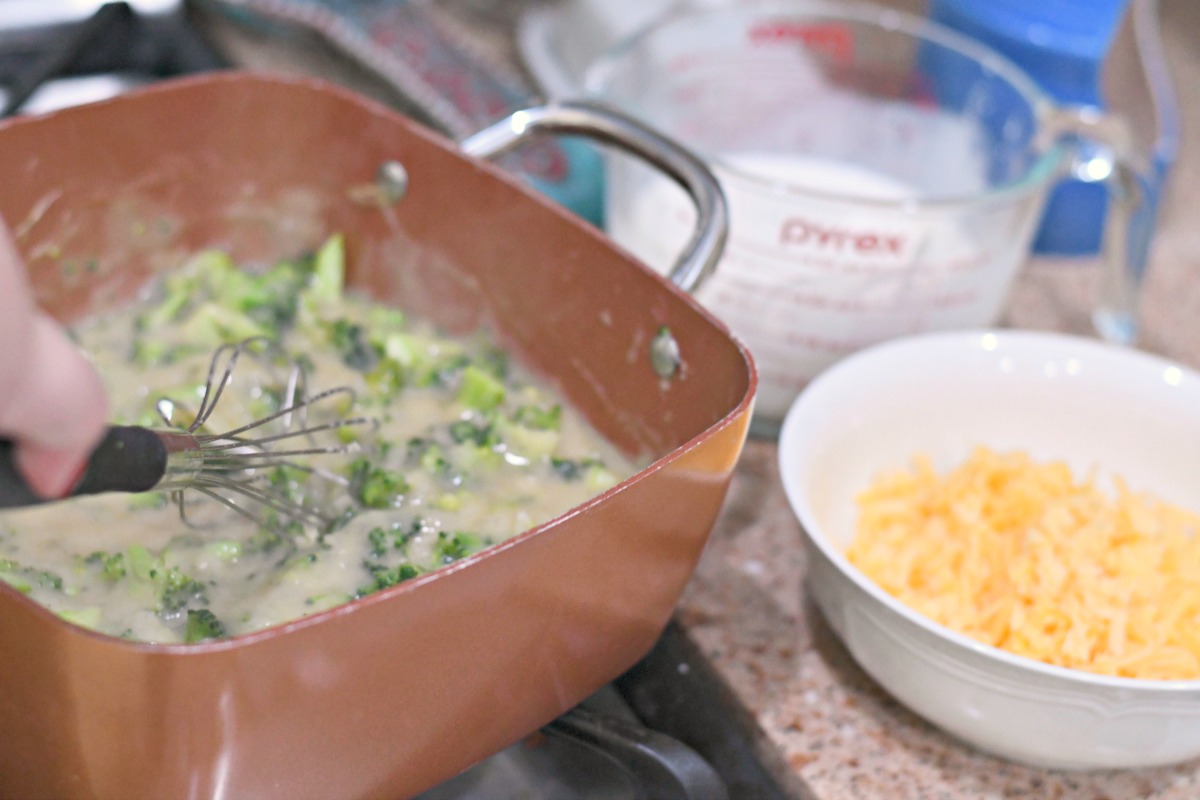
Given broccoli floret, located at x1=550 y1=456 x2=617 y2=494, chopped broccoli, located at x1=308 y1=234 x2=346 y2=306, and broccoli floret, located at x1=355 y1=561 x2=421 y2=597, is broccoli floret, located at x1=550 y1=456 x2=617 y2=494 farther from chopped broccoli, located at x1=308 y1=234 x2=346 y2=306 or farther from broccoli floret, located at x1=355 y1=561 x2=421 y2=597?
chopped broccoli, located at x1=308 y1=234 x2=346 y2=306

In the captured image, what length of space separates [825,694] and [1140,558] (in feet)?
0.67

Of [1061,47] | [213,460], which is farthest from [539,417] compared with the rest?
[1061,47]

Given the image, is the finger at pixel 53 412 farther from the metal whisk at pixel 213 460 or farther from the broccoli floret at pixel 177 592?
the broccoli floret at pixel 177 592

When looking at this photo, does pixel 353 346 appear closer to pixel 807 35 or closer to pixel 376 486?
pixel 376 486

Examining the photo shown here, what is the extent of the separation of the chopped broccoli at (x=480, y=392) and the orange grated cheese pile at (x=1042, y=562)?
0.25 metres

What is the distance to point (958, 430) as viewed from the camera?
2.70ft

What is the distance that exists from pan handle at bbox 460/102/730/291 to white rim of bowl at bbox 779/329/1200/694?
0.12 metres

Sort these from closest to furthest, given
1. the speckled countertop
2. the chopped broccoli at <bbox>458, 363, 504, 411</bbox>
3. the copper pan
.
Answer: the copper pan → the speckled countertop → the chopped broccoli at <bbox>458, 363, 504, 411</bbox>

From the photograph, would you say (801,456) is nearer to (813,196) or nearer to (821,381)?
(821,381)

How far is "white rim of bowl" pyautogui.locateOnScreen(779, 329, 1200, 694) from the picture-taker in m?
0.56

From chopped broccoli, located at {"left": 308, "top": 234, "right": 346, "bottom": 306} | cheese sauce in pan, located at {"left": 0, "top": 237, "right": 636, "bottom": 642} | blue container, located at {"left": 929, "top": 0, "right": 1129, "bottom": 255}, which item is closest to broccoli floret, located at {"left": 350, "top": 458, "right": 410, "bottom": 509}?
cheese sauce in pan, located at {"left": 0, "top": 237, "right": 636, "bottom": 642}

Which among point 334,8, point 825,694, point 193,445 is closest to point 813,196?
point 825,694

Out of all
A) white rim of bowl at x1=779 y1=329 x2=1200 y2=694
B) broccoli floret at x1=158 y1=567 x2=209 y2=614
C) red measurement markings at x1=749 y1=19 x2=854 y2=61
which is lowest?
broccoli floret at x1=158 y1=567 x2=209 y2=614

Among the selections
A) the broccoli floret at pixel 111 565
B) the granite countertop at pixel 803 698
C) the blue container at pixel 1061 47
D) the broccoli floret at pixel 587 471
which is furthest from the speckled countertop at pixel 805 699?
the blue container at pixel 1061 47
